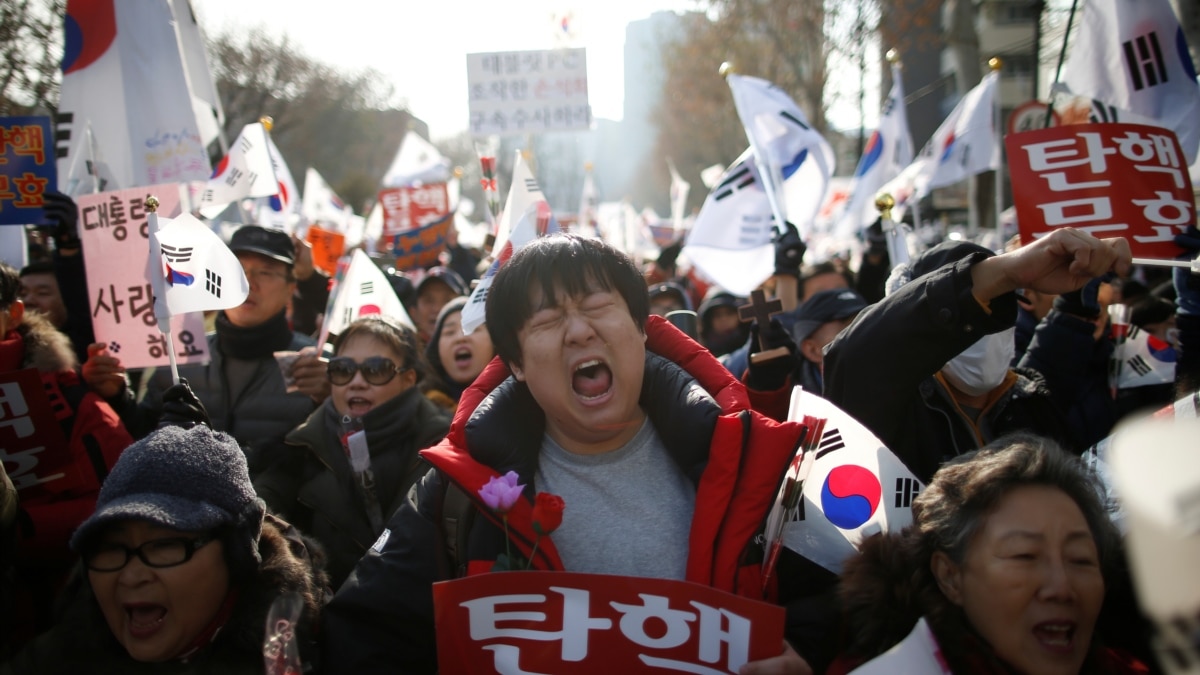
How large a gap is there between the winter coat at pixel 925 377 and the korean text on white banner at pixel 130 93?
4007 millimetres

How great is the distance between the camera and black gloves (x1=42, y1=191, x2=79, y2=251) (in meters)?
3.78

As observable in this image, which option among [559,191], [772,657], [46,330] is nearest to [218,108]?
[46,330]

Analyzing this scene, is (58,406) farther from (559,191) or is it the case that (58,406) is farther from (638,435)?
(559,191)

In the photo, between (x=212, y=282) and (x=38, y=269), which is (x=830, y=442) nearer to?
(x=212, y=282)

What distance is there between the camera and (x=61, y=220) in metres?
3.78

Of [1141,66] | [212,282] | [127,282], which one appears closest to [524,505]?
[212,282]

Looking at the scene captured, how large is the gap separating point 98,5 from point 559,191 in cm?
6487

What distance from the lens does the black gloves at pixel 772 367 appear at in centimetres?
337

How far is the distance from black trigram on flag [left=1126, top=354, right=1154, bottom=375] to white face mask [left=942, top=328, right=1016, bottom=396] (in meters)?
1.62

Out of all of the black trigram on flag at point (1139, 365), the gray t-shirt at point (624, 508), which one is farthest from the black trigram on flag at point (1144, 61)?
the gray t-shirt at point (624, 508)

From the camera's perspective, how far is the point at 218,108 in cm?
Result: 546

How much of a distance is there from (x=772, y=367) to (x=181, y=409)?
2.12 metres

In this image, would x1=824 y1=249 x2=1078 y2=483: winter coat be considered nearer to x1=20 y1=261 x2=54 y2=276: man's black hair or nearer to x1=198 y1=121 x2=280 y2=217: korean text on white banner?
x1=20 y1=261 x2=54 y2=276: man's black hair

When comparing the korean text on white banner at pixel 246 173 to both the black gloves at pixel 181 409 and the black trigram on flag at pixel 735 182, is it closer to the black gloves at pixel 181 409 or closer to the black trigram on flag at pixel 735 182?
the black trigram on flag at pixel 735 182
